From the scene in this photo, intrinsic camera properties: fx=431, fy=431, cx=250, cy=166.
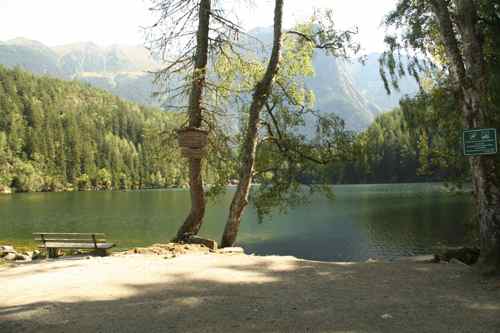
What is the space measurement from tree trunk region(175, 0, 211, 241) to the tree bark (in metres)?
6.81

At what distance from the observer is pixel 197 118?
1291 centimetres

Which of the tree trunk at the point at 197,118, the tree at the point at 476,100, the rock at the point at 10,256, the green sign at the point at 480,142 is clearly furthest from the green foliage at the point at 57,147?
the green sign at the point at 480,142

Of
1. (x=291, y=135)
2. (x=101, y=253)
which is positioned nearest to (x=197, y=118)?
(x=291, y=135)

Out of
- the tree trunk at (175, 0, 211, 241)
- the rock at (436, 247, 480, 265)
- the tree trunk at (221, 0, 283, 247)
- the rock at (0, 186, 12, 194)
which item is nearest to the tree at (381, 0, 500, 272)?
the rock at (436, 247, 480, 265)

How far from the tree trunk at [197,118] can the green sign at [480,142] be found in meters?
7.57

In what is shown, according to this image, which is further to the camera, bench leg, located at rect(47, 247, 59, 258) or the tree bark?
bench leg, located at rect(47, 247, 59, 258)

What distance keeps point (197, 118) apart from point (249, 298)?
25.0 feet

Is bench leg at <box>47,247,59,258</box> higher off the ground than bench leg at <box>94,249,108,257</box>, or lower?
lower

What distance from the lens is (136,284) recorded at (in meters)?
7.20

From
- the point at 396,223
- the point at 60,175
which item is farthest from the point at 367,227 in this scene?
the point at 60,175

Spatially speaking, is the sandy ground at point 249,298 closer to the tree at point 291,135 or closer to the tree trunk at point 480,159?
the tree trunk at point 480,159

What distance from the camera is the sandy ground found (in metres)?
5.00

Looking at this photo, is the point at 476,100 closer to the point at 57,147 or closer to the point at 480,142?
the point at 480,142

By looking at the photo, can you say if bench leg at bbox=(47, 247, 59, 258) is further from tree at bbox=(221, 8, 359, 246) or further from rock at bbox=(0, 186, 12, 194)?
rock at bbox=(0, 186, 12, 194)
